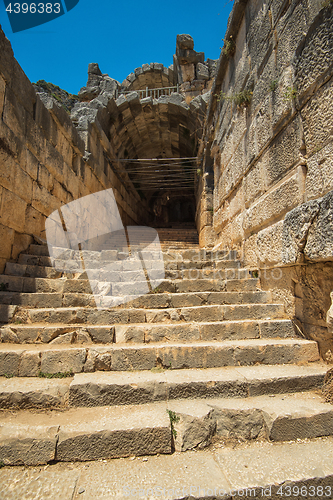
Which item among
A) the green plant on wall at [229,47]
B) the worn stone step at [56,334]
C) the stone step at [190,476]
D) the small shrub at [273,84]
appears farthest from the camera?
the green plant on wall at [229,47]

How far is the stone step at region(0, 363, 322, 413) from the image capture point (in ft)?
7.13

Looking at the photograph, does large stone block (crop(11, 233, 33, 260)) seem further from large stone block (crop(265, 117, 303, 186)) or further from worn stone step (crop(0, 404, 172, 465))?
large stone block (crop(265, 117, 303, 186))

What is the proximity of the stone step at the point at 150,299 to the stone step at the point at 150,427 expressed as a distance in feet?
4.71

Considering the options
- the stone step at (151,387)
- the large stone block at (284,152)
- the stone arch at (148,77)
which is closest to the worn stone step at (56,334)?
the stone step at (151,387)

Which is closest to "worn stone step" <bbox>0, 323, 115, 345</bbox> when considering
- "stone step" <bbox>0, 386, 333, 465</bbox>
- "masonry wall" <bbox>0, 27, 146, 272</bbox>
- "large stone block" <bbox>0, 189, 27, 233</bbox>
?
"stone step" <bbox>0, 386, 333, 465</bbox>

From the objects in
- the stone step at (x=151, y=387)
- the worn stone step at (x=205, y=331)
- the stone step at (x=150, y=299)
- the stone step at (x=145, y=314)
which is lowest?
the stone step at (x=151, y=387)

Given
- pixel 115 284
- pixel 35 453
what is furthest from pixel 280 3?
pixel 35 453

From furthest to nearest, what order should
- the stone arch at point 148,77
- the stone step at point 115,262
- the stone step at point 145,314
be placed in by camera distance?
the stone arch at point 148,77 → the stone step at point 115,262 → the stone step at point 145,314

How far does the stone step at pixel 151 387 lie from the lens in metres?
2.17

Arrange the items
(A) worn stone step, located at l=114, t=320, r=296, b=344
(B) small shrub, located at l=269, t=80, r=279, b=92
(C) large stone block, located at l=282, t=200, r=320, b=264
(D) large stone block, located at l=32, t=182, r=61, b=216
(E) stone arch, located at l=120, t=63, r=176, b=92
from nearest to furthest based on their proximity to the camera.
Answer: (C) large stone block, located at l=282, t=200, r=320, b=264, (A) worn stone step, located at l=114, t=320, r=296, b=344, (B) small shrub, located at l=269, t=80, r=279, b=92, (D) large stone block, located at l=32, t=182, r=61, b=216, (E) stone arch, located at l=120, t=63, r=176, b=92

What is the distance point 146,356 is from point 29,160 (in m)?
3.75

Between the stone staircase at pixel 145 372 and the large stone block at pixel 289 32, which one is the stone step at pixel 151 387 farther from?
the large stone block at pixel 289 32

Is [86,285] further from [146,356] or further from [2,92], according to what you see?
[2,92]

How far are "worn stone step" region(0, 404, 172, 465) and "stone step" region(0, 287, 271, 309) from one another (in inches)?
60.3
